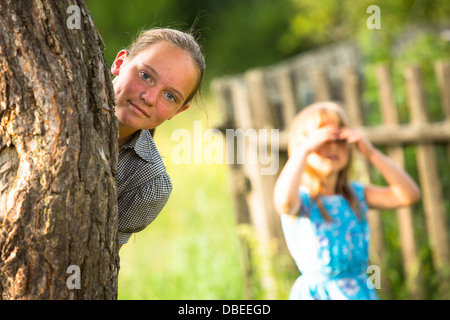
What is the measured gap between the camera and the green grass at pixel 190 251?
473 centimetres

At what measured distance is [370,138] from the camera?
14.4ft

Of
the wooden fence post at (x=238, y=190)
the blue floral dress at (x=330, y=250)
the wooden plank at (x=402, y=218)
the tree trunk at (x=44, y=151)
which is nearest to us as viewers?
the tree trunk at (x=44, y=151)

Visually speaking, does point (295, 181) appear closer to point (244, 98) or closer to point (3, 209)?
point (3, 209)

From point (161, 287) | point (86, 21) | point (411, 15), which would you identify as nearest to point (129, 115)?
point (86, 21)

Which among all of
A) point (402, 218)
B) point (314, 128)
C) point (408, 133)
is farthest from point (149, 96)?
point (402, 218)

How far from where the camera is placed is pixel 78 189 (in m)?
1.60

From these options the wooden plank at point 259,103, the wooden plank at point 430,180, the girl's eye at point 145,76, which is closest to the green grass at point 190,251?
the wooden plank at point 259,103

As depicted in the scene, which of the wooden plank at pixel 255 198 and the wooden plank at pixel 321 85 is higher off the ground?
the wooden plank at pixel 321 85

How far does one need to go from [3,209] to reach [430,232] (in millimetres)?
3393

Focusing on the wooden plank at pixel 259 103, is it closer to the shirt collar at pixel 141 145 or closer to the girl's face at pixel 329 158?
the girl's face at pixel 329 158

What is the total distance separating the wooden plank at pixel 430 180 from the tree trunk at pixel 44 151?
3083 mm

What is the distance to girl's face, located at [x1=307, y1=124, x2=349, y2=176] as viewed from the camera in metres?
3.09

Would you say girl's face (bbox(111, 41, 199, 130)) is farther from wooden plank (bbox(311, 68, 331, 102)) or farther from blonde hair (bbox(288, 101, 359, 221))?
wooden plank (bbox(311, 68, 331, 102))

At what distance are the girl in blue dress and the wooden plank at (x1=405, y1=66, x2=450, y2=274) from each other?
1.09 m
